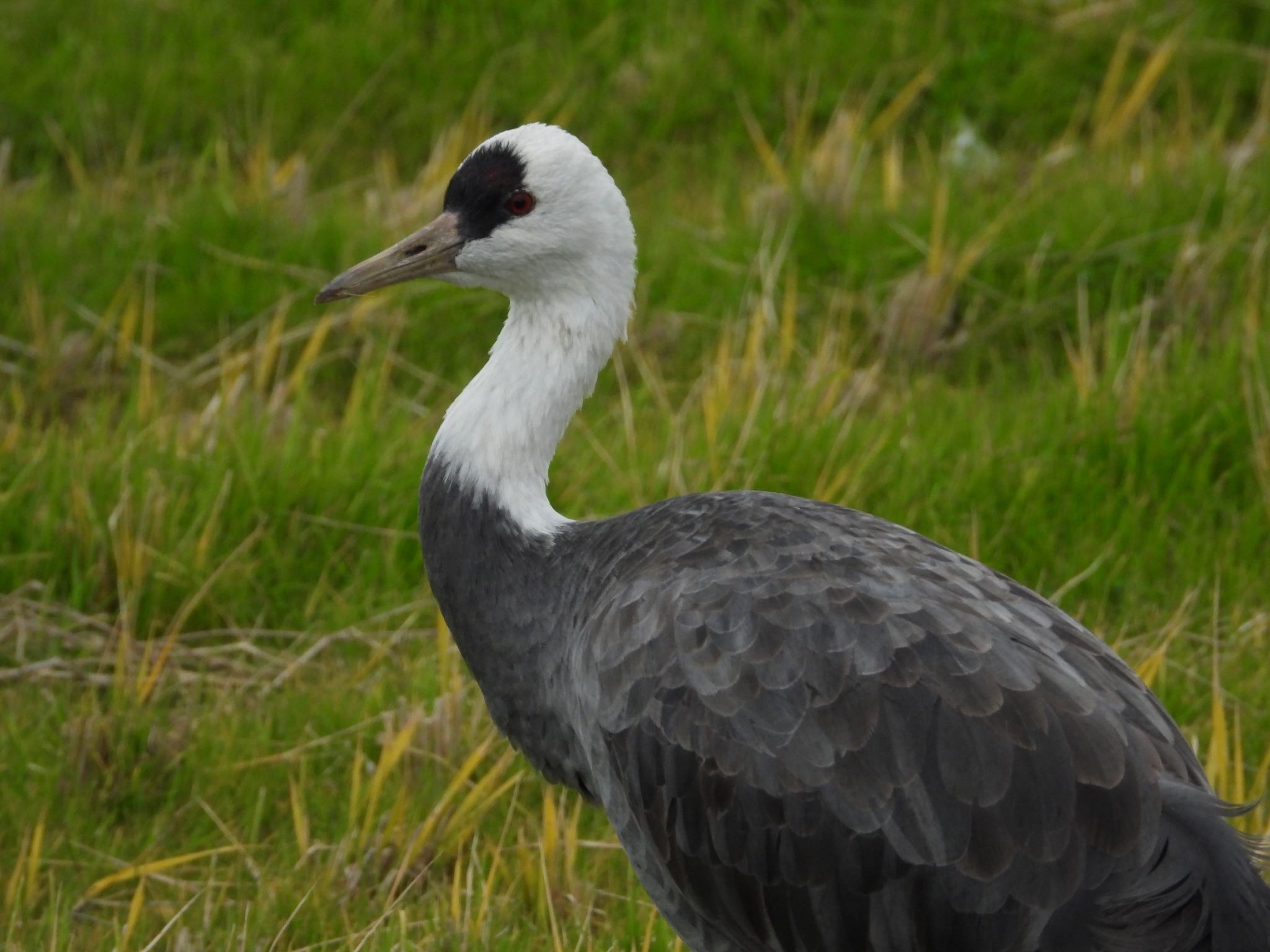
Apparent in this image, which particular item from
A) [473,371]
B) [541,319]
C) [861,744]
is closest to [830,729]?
[861,744]

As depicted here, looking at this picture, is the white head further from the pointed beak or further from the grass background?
the grass background

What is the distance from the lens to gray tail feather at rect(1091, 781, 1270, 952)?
3.31 metres

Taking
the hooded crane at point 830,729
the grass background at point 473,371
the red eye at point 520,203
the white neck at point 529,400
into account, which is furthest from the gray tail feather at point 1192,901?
the red eye at point 520,203

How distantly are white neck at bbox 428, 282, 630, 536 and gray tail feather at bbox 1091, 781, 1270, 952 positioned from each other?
4.96ft

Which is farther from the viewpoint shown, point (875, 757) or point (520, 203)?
point (520, 203)

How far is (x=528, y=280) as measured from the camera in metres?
4.26

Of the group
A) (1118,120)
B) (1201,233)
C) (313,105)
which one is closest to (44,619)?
(313,105)

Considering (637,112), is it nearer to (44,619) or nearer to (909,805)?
(44,619)

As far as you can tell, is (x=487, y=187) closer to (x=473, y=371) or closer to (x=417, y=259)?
(x=417, y=259)

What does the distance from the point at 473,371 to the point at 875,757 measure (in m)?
3.36

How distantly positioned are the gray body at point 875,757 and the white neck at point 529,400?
15.0 inches

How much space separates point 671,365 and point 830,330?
665 millimetres

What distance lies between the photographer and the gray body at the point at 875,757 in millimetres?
3369

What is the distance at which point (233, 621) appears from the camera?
17.2 ft
